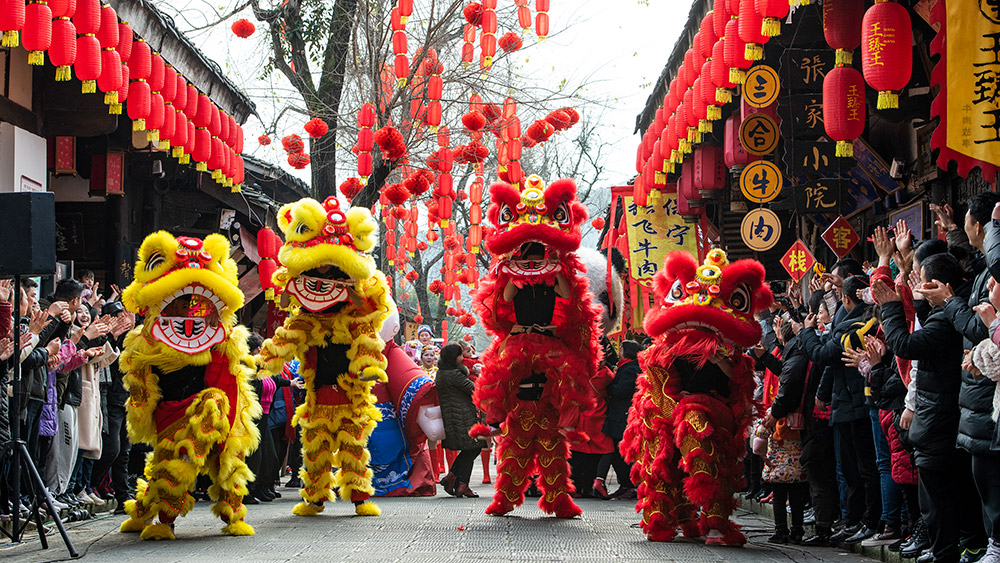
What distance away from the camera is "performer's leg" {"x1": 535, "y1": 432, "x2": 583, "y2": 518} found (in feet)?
29.1

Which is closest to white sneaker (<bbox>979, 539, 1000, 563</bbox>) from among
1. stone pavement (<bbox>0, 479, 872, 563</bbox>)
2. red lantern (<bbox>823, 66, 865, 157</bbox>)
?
stone pavement (<bbox>0, 479, 872, 563</bbox>)

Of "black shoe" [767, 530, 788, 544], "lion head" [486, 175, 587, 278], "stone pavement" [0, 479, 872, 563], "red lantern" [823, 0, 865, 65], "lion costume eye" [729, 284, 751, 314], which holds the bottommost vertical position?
"black shoe" [767, 530, 788, 544]

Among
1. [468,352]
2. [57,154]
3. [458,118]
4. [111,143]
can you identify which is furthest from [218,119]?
[458,118]

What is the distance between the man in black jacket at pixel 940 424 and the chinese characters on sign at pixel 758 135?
177 inches

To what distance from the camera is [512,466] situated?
8.88 meters

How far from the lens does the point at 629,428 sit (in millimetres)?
8367

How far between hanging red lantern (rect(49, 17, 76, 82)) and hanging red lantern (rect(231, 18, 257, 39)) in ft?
22.2

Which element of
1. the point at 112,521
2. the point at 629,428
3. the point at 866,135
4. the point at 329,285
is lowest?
the point at 112,521

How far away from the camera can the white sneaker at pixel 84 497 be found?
31.9ft

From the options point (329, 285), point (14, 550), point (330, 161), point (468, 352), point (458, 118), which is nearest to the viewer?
point (14, 550)

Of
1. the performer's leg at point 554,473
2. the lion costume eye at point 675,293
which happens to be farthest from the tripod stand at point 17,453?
the lion costume eye at point 675,293

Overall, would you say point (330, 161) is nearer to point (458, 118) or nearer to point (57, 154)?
point (458, 118)

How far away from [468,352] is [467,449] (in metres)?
3.25

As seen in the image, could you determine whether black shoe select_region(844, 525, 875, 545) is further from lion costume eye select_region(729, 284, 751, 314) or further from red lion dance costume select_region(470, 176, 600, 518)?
red lion dance costume select_region(470, 176, 600, 518)
